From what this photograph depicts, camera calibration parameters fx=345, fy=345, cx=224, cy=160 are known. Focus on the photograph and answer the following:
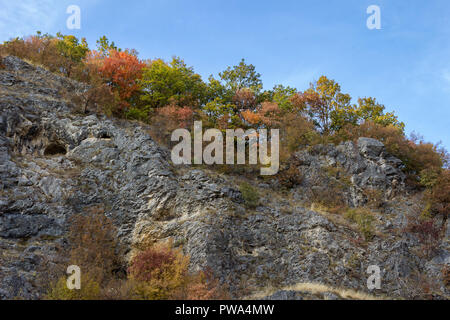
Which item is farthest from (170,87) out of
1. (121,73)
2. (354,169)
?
(354,169)

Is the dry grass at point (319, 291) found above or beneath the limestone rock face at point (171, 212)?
beneath

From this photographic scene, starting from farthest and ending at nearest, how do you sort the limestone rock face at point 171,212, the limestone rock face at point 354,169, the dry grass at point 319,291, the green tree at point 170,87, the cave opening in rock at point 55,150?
the green tree at point 170,87
the limestone rock face at point 354,169
the cave opening in rock at point 55,150
the limestone rock face at point 171,212
the dry grass at point 319,291

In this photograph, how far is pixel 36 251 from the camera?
16984 millimetres

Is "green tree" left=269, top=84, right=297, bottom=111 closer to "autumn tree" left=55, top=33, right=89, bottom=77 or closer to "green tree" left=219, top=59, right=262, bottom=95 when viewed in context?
"green tree" left=219, top=59, right=262, bottom=95

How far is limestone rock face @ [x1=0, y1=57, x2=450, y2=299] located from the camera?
59.8 feet

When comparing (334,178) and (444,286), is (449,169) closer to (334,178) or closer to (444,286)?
(334,178)

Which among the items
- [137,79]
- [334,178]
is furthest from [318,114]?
[137,79]

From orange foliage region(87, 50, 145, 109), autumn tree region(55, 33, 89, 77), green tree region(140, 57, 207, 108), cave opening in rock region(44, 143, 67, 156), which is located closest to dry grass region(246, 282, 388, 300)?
cave opening in rock region(44, 143, 67, 156)

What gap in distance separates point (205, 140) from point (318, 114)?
14796 millimetres

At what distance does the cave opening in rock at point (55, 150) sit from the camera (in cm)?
2549

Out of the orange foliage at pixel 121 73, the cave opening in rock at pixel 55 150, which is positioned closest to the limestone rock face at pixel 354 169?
the orange foliage at pixel 121 73

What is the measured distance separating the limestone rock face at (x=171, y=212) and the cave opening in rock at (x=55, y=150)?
78mm

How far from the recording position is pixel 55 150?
85.6ft

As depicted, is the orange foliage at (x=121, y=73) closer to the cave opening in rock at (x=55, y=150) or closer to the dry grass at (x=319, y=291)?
the cave opening in rock at (x=55, y=150)
